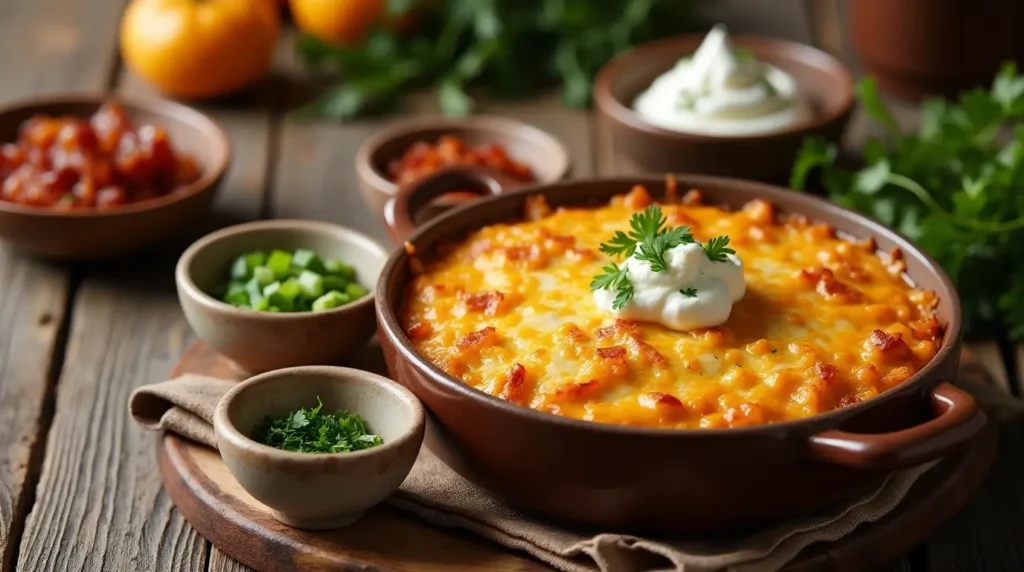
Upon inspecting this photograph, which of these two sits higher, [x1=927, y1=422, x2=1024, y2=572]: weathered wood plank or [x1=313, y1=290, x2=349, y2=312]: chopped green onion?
[x1=313, y1=290, x2=349, y2=312]: chopped green onion

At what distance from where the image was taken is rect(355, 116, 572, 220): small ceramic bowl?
452 cm

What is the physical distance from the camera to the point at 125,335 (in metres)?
4.07

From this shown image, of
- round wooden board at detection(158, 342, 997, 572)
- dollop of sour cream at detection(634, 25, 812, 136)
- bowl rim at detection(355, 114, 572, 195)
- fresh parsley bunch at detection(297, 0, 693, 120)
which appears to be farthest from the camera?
fresh parsley bunch at detection(297, 0, 693, 120)

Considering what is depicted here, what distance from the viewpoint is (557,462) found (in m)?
2.74

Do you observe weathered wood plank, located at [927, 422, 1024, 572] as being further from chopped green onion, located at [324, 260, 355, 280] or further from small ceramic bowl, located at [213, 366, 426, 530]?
chopped green onion, located at [324, 260, 355, 280]

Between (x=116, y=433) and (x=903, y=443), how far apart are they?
2.05 metres

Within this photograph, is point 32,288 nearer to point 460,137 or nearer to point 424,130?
point 424,130

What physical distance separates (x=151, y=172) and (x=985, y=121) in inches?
107

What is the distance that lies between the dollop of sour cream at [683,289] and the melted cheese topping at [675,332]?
0.03m

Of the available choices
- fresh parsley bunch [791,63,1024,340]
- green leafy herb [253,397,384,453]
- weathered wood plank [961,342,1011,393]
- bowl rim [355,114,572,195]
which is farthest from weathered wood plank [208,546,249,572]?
fresh parsley bunch [791,63,1024,340]

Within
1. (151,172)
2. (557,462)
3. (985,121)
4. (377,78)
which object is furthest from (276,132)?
(557,462)

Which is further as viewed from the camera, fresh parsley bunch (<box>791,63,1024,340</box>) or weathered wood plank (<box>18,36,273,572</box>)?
fresh parsley bunch (<box>791,63,1024,340</box>)

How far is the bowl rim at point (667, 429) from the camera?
2637 millimetres

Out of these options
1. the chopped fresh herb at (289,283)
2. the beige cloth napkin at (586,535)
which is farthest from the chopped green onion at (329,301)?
the beige cloth napkin at (586,535)
